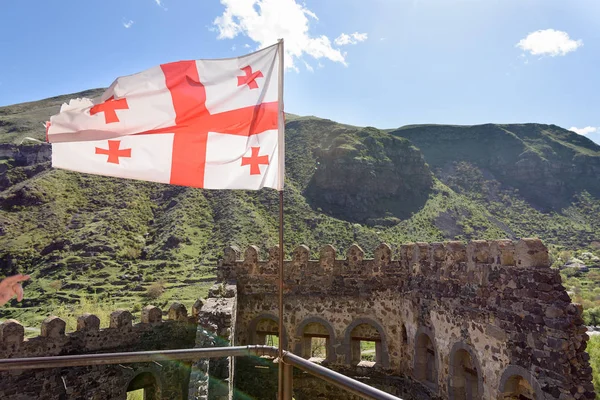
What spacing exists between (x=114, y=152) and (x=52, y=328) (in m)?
8.63

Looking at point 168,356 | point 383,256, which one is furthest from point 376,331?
point 168,356

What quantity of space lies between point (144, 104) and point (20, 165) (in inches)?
2084

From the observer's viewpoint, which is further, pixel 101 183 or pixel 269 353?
pixel 101 183

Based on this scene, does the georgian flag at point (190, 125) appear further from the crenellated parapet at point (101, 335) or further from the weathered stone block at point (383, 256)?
the weathered stone block at point (383, 256)

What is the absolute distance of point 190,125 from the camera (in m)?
5.49

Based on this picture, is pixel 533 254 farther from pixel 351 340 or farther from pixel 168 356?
pixel 351 340

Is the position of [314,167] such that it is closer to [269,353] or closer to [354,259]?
[354,259]

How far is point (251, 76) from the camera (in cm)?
551

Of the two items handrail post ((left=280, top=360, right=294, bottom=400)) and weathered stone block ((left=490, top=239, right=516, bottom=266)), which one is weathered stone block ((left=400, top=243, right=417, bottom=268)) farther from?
handrail post ((left=280, top=360, right=294, bottom=400))

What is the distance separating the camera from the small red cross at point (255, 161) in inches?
208

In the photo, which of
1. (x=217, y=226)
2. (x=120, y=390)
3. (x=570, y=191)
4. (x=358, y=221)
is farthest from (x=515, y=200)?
(x=120, y=390)

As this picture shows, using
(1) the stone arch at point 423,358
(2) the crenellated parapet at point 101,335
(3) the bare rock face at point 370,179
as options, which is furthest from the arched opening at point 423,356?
(3) the bare rock face at point 370,179

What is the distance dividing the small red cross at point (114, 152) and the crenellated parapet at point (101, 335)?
27.2ft

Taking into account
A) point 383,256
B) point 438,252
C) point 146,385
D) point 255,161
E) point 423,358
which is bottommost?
point 146,385
